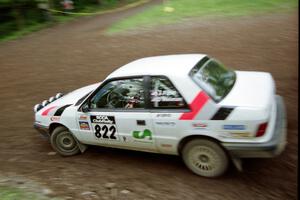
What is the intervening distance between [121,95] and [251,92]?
1834 millimetres

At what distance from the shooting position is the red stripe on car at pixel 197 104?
15.6ft

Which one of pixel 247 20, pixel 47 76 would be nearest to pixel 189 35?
pixel 247 20

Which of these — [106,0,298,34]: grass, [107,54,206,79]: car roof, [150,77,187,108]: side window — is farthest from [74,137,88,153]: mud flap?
[106,0,298,34]: grass

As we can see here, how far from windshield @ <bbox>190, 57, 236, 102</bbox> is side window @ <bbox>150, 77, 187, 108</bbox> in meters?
0.33

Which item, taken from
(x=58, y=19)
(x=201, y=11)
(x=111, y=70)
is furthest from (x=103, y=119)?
(x=58, y=19)

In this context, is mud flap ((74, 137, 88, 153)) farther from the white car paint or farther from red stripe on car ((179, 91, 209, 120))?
red stripe on car ((179, 91, 209, 120))

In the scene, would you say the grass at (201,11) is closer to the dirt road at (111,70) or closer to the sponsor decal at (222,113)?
the dirt road at (111,70)

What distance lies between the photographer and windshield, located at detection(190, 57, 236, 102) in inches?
193

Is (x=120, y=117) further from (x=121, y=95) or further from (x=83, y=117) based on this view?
(x=83, y=117)

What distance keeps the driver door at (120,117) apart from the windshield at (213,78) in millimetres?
799

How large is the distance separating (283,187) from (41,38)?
13.9 m

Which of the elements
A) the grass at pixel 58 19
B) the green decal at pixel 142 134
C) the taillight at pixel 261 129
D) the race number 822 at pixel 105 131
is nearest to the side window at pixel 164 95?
the green decal at pixel 142 134

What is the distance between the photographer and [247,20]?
14.8m

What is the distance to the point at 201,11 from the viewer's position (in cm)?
1758
